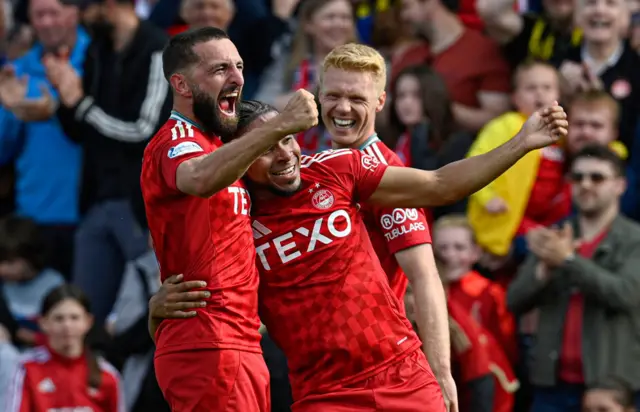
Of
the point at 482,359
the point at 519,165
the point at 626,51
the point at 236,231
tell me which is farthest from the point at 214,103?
the point at 626,51

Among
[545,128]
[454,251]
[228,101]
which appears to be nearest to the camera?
[545,128]

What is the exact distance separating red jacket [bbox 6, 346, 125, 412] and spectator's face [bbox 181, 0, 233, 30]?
261cm

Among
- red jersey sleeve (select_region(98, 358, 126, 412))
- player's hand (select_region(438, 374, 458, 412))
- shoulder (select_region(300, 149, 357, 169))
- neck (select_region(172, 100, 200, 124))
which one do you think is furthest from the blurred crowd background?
neck (select_region(172, 100, 200, 124))

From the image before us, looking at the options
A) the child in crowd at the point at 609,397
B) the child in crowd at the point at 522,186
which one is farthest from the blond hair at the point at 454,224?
the child in crowd at the point at 609,397

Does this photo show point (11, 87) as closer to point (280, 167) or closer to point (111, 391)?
point (111, 391)

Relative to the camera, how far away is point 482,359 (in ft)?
28.4

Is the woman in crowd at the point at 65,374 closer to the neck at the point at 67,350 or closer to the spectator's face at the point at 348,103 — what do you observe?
the neck at the point at 67,350

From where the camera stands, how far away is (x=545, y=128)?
18.3 feet

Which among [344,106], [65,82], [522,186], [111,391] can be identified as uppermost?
[65,82]

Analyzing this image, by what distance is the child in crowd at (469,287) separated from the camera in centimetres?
919

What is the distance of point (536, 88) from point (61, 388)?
377cm

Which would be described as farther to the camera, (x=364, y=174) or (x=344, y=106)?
(x=344, y=106)

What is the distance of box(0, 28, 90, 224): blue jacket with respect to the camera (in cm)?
1098

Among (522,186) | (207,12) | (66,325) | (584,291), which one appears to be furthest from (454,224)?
(66,325)
